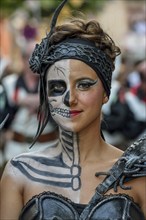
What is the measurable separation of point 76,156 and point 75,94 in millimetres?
377

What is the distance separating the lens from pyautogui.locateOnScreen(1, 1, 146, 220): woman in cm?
511

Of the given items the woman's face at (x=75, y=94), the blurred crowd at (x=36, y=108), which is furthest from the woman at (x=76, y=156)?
the blurred crowd at (x=36, y=108)

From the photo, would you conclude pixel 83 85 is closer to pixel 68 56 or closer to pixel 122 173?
pixel 68 56

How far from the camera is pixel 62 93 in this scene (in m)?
5.22

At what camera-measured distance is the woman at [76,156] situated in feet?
16.8

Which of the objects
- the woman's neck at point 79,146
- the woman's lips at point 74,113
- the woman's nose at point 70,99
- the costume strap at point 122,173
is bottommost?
the costume strap at point 122,173

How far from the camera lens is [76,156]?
210 inches

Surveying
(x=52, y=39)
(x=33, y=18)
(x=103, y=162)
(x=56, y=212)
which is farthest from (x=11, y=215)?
(x=33, y=18)

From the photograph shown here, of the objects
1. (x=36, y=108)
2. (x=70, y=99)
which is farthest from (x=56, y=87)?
Result: (x=36, y=108)

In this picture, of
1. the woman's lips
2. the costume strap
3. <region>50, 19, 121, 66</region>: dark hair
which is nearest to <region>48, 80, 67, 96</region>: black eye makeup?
the woman's lips

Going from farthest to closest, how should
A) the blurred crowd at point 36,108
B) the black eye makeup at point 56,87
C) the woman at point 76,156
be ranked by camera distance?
the blurred crowd at point 36,108, the black eye makeup at point 56,87, the woman at point 76,156

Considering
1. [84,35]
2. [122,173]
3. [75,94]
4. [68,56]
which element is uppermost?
[84,35]

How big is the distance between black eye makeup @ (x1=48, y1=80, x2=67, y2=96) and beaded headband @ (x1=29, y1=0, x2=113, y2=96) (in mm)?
91

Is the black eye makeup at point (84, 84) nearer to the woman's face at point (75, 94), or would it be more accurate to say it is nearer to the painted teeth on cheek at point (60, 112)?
the woman's face at point (75, 94)
